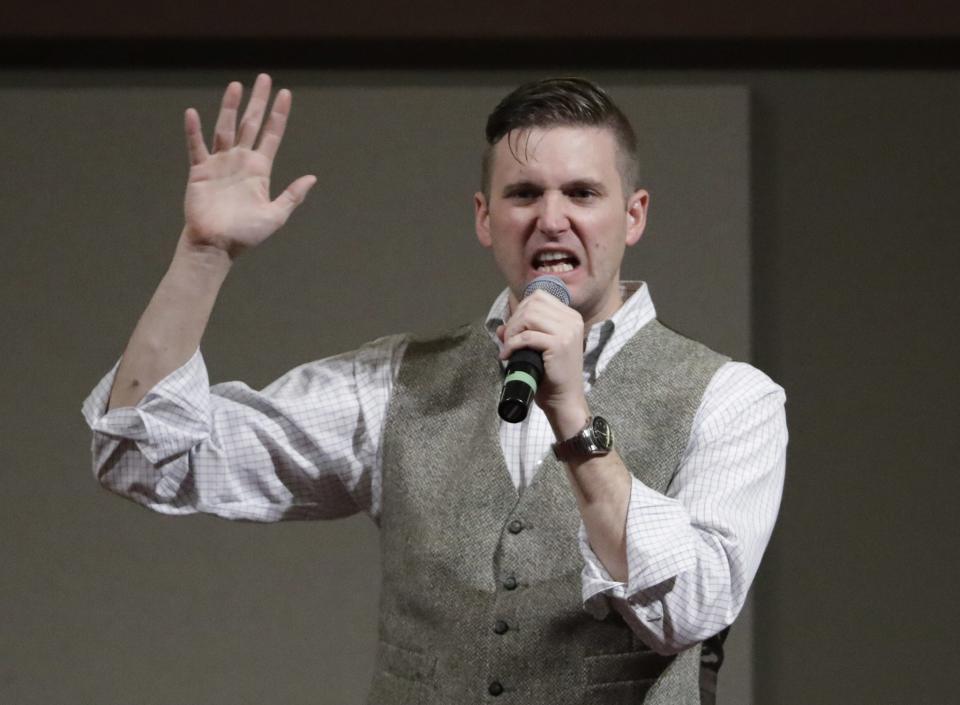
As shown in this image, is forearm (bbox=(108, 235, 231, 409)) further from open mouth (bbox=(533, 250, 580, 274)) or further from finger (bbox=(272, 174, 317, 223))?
open mouth (bbox=(533, 250, 580, 274))

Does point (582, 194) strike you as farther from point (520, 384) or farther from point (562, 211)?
point (520, 384)

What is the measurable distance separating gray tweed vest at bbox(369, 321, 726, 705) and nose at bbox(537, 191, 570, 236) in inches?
8.0

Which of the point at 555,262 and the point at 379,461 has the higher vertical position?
the point at 555,262

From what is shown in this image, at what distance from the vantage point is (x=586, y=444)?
157 cm

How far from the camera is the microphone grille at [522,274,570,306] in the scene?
67.1 inches

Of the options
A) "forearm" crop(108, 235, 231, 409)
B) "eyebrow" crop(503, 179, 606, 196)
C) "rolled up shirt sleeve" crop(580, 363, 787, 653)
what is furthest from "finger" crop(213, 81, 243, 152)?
"rolled up shirt sleeve" crop(580, 363, 787, 653)

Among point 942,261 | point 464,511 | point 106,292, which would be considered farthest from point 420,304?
point 464,511

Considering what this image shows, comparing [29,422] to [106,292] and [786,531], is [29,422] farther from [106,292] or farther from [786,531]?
[786,531]

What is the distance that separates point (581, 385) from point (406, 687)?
0.48 meters

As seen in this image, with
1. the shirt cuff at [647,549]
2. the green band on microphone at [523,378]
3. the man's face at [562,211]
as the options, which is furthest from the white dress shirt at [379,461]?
the green band on microphone at [523,378]

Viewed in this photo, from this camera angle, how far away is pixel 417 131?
3211mm

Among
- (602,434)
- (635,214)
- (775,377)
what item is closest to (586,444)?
(602,434)

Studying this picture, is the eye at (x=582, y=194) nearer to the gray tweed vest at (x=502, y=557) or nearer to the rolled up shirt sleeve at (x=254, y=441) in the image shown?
the gray tweed vest at (x=502, y=557)

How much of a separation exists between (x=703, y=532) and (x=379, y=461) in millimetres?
493
